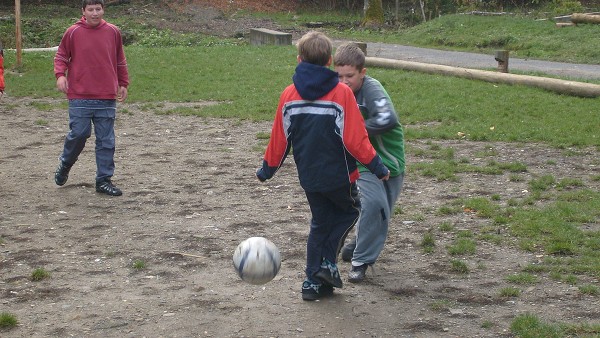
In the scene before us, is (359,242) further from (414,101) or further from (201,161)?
(414,101)

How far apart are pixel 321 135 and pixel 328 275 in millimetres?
945

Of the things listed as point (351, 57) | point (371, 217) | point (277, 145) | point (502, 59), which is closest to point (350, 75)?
point (351, 57)

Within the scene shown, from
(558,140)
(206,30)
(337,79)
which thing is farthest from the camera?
(206,30)

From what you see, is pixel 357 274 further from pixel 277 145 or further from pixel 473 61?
pixel 473 61

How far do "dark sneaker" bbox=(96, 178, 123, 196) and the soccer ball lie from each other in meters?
3.73

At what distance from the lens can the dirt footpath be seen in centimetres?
564

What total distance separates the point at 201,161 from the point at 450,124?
4.16 meters

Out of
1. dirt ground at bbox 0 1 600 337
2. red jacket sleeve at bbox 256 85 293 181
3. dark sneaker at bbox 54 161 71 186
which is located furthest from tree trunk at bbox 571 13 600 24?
red jacket sleeve at bbox 256 85 293 181

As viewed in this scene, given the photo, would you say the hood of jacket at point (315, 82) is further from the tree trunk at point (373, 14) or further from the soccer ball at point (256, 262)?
the tree trunk at point (373, 14)

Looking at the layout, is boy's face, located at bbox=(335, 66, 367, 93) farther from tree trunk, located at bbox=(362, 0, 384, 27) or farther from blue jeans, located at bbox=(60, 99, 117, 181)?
tree trunk, located at bbox=(362, 0, 384, 27)

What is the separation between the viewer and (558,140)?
1167 cm

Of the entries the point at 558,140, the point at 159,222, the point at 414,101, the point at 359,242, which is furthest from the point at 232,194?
the point at 414,101

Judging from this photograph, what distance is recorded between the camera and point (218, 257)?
23.1 feet

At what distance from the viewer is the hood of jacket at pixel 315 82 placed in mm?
5664
